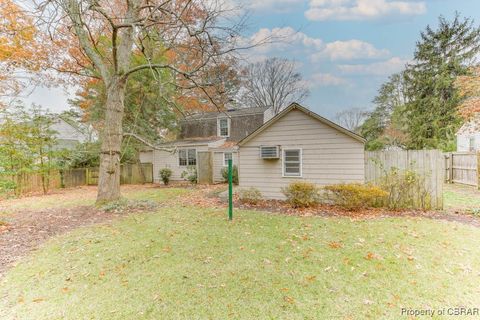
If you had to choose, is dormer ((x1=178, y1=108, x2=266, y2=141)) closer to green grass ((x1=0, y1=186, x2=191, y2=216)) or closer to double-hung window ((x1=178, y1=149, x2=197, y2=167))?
double-hung window ((x1=178, y1=149, x2=197, y2=167))

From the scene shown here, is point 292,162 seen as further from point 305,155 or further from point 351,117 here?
point 351,117

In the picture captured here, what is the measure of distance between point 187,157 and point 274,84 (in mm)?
16962

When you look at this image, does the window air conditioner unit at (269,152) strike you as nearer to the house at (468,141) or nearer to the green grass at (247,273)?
the green grass at (247,273)

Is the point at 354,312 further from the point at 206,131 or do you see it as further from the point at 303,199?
the point at 206,131

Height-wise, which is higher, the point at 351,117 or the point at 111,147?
the point at 351,117

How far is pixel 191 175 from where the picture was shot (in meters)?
16.9

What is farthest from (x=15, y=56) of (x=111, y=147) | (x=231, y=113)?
(x=231, y=113)

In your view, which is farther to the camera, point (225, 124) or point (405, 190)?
point (225, 124)

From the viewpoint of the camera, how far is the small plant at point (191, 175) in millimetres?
16688

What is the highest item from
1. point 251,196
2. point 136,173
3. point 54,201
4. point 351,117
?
point 351,117

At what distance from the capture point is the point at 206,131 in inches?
805

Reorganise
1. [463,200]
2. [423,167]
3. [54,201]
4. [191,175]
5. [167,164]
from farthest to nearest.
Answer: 1. [167,164]
2. [191,175]
3. [54,201]
4. [463,200]
5. [423,167]

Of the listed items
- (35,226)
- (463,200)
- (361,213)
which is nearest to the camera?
(35,226)

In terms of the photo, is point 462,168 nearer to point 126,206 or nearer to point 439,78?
point 439,78
